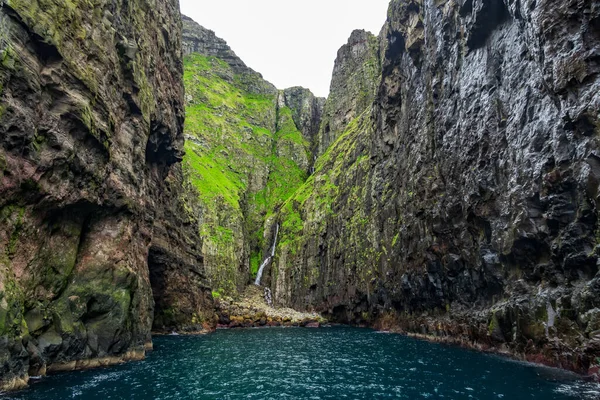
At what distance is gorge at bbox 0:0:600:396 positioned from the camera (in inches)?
989

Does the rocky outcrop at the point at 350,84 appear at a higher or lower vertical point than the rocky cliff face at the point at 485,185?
higher

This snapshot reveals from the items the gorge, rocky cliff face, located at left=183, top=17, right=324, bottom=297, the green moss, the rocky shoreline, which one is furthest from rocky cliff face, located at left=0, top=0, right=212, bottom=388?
the green moss

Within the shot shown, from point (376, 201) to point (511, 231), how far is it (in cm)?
4183

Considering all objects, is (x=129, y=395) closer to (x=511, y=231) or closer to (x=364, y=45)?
(x=511, y=231)

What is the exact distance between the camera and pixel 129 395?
22375 mm

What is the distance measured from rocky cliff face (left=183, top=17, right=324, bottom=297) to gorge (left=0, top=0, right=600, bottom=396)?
31.9 metres

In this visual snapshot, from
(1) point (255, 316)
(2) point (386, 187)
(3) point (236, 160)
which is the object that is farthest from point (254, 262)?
(2) point (386, 187)

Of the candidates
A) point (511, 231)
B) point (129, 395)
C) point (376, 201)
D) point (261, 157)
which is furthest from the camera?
point (261, 157)

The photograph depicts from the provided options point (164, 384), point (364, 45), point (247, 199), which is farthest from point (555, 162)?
point (364, 45)

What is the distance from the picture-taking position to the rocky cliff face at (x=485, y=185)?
85.5 ft

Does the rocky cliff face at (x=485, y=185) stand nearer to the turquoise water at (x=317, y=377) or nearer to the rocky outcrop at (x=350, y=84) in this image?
the turquoise water at (x=317, y=377)

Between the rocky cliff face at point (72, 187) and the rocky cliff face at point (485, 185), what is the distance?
117ft

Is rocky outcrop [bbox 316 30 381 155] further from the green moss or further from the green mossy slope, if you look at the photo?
the green moss

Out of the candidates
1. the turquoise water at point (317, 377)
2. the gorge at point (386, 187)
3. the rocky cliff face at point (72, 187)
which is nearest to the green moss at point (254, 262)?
the gorge at point (386, 187)
